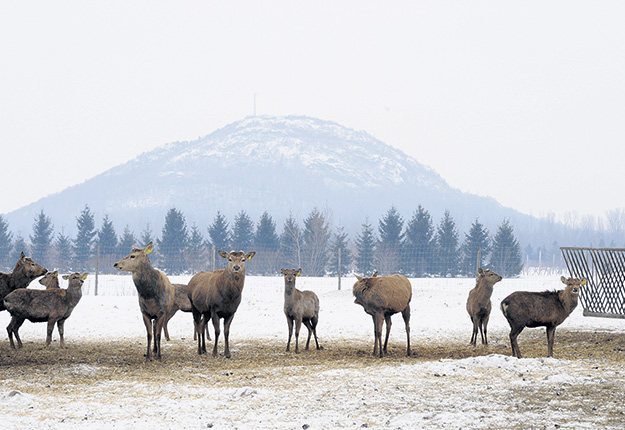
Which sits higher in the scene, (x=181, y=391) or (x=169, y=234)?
(x=169, y=234)

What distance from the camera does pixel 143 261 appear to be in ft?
44.7

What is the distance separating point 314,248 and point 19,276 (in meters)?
55.2

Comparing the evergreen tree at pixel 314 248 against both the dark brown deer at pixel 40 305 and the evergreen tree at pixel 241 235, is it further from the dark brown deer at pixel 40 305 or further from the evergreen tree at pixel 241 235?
the dark brown deer at pixel 40 305

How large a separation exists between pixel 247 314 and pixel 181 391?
12.4m

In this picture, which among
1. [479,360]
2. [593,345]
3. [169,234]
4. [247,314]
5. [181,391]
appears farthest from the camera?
[169,234]

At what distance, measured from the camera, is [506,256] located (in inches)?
2437

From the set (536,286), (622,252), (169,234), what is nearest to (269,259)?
(169,234)

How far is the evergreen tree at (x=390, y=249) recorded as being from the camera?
6438 cm

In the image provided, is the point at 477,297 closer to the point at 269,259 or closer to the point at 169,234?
the point at 269,259

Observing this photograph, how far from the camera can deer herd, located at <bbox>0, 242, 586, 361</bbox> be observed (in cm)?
1295

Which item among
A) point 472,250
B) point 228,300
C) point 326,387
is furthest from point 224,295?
point 472,250

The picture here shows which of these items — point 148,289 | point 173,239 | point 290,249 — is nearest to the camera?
point 148,289

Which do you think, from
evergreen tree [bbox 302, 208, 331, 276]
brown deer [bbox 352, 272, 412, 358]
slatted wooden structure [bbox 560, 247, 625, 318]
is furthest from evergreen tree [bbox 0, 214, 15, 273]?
slatted wooden structure [bbox 560, 247, 625, 318]

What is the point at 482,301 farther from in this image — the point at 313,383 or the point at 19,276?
the point at 19,276
